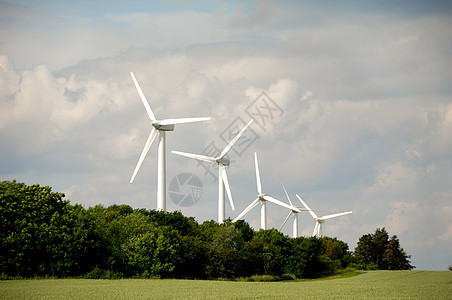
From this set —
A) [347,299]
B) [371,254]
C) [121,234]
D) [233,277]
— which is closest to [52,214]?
[121,234]

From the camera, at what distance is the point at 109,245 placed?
290 ft

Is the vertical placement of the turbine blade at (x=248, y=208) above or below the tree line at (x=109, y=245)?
above

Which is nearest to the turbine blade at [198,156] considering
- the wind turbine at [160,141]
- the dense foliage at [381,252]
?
the wind turbine at [160,141]

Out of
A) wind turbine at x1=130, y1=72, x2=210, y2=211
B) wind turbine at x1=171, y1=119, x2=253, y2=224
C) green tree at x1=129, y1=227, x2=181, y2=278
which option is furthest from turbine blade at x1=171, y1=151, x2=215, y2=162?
green tree at x1=129, y1=227, x2=181, y2=278

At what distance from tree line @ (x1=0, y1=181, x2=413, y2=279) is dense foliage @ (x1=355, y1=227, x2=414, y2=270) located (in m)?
71.3

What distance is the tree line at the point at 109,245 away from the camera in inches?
3095

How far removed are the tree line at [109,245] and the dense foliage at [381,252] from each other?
234ft

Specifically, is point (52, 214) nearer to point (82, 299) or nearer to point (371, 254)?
point (82, 299)

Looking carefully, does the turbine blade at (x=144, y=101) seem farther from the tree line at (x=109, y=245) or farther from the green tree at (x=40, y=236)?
the green tree at (x=40, y=236)

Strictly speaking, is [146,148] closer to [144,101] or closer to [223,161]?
[144,101]

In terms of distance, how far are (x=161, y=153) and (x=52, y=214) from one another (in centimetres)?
2444

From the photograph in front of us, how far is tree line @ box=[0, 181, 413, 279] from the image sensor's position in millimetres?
78625

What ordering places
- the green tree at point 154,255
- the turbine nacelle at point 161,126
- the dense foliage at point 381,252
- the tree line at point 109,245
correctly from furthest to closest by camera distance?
1. the dense foliage at point 381,252
2. the turbine nacelle at point 161,126
3. the green tree at point 154,255
4. the tree line at point 109,245

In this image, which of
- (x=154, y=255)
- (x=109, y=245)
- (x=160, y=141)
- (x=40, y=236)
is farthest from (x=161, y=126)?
(x=40, y=236)
